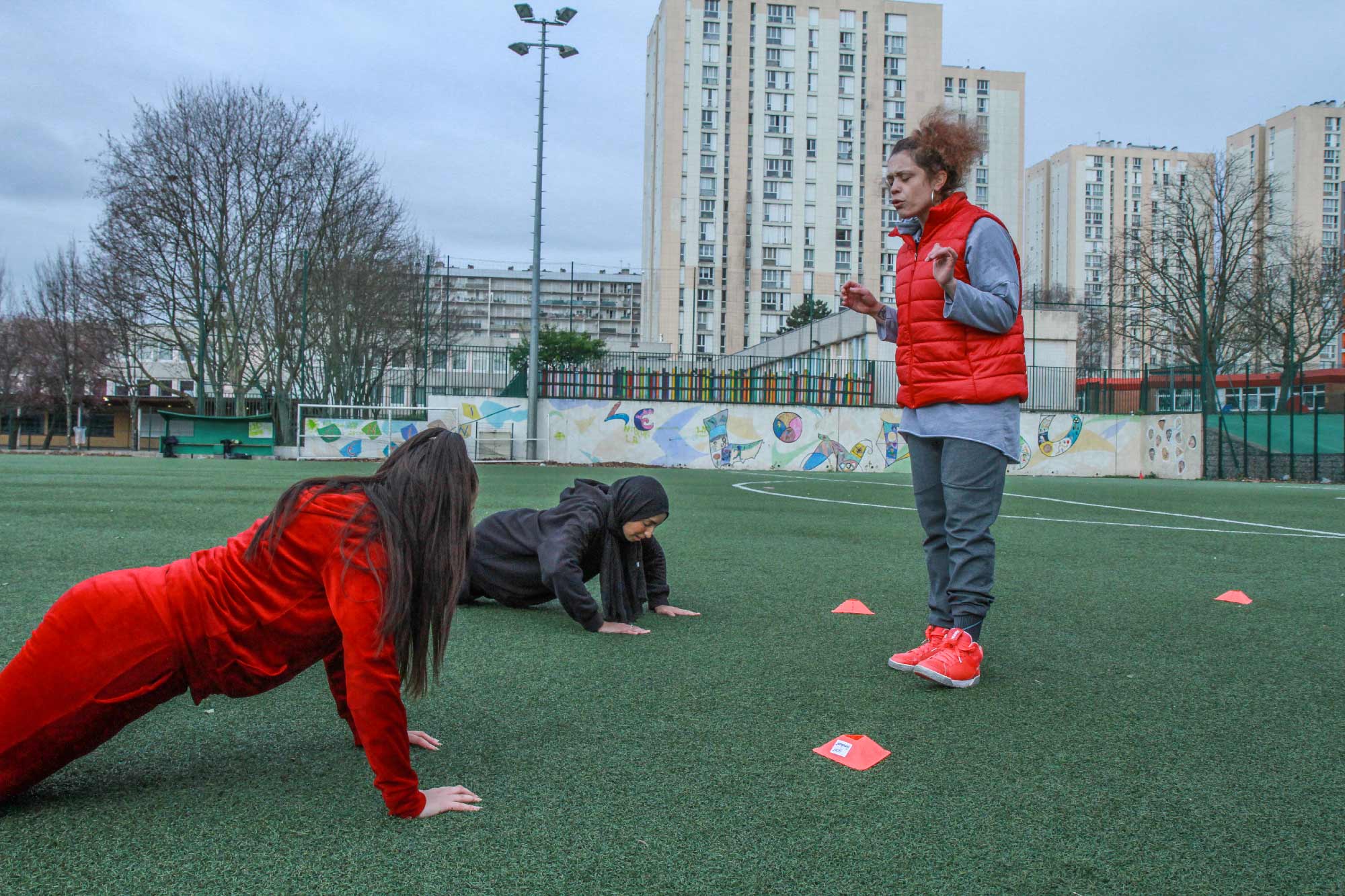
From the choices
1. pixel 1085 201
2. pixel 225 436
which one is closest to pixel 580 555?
pixel 225 436

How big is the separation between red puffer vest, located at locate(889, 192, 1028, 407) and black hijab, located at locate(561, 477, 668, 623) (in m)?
1.08

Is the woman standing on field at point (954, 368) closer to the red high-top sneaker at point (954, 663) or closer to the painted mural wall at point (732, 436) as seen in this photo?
the red high-top sneaker at point (954, 663)

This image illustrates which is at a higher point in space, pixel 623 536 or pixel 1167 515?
pixel 623 536

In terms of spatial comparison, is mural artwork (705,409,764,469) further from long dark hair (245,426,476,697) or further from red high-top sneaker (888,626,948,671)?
long dark hair (245,426,476,697)

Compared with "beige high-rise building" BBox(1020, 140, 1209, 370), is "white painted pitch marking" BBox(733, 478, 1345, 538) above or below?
below

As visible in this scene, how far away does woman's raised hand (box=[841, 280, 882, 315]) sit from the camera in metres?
3.12

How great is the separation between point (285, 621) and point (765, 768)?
106 centimetres

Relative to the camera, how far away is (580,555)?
3830 millimetres

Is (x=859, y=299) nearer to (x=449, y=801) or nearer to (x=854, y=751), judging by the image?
(x=854, y=751)

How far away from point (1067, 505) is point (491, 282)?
12022 cm

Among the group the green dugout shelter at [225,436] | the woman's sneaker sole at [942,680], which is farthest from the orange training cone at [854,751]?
the green dugout shelter at [225,436]

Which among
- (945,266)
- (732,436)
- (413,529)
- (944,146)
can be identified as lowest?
(732,436)

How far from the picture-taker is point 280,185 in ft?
98.3

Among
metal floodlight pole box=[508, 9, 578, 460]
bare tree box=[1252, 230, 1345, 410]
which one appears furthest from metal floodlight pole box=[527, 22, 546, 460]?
bare tree box=[1252, 230, 1345, 410]
